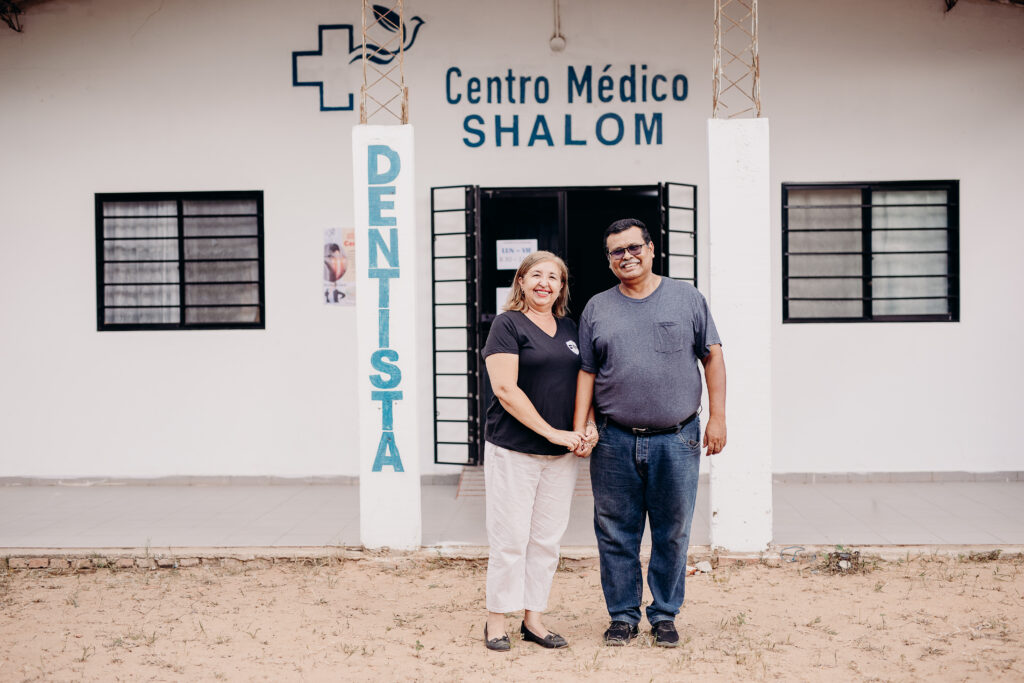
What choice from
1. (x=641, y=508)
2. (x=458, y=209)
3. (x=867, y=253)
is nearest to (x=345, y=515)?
(x=458, y=209)

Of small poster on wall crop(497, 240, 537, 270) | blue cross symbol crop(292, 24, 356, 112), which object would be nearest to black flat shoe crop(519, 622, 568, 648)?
small poster on wall crop(497, 240, 537, 270)

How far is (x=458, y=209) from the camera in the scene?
7.94 meters

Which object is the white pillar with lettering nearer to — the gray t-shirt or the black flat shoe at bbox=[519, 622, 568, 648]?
the black flat shoe at bbox=[519, 622, 568, 648]

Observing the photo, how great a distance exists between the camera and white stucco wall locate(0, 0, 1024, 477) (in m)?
7.92

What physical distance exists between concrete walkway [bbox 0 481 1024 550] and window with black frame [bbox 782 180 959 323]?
153cm

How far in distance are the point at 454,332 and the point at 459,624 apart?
364 cm

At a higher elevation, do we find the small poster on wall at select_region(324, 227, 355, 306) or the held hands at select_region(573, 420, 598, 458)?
the small poster on wall at select_region(324, 227, 355, 306)

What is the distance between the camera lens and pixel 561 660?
13.9 ft

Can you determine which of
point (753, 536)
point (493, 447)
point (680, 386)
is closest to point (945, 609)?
point (753, 536)

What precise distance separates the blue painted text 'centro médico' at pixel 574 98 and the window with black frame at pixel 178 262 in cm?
217

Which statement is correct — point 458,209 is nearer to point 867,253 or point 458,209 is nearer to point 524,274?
point 867,253

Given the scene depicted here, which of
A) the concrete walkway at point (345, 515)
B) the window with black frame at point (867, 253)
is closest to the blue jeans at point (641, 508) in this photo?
the concrete walkway at point (345, 515)

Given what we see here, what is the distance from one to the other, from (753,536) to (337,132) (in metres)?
4.86

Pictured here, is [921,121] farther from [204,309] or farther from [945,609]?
[204,309]
